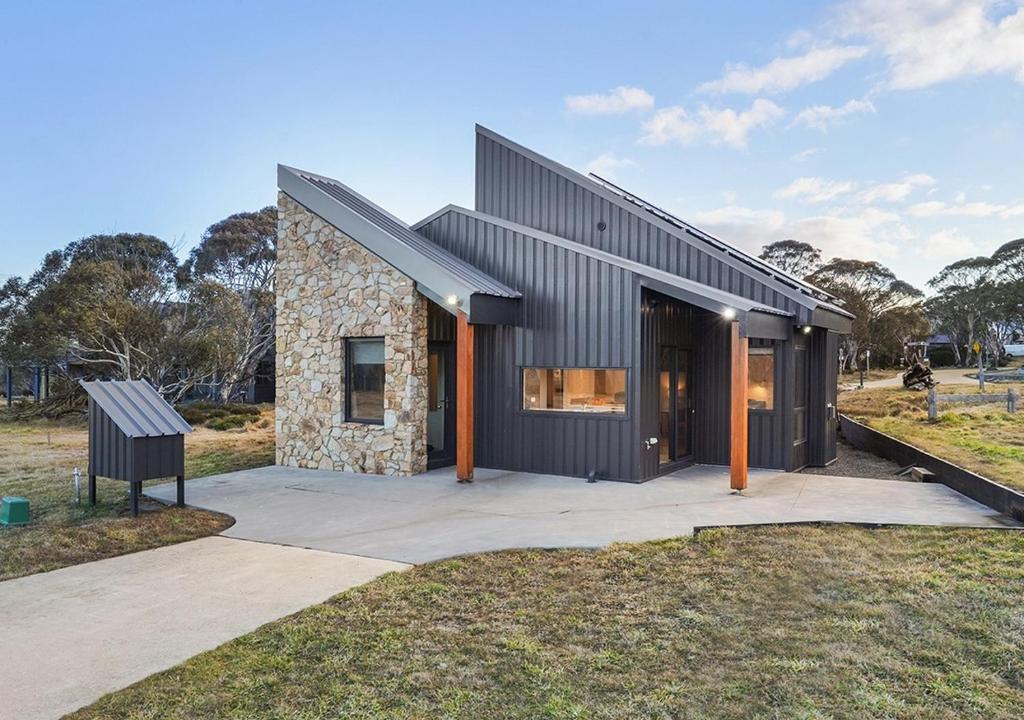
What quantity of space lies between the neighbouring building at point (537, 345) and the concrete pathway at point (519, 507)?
1.90 feet

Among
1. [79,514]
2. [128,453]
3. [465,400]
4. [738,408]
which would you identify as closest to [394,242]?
[465,400]

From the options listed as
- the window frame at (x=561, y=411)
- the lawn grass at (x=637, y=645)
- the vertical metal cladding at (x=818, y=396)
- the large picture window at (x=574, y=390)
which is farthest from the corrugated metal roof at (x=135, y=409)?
the vertical metal cladding at (x=818, y=396)

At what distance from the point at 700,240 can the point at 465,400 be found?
14.6ft

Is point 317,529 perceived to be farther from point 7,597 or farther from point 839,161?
point 839,161

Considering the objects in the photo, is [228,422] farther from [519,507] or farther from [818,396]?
[818,396]

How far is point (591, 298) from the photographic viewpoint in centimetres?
952

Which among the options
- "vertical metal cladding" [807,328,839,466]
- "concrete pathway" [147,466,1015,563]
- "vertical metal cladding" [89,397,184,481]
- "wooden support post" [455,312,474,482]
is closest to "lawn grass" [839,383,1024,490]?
"concrete pathway" [147,466,1015,563]

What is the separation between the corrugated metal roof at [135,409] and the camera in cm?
744

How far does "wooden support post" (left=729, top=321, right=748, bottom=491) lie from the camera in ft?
27.5

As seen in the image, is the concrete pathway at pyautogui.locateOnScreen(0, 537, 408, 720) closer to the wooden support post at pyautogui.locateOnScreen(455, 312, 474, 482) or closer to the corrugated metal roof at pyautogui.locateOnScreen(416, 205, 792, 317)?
the wooden support post at pyautogui.locateOnScreen(455, 312, 474, 482)

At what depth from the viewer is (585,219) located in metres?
11.4

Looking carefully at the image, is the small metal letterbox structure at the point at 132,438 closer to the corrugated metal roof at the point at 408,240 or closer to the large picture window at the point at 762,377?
the corrugated metal roof at the point at 408,240

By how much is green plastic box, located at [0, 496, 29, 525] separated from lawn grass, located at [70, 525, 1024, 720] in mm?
4516

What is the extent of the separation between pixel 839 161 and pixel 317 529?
15469mm
